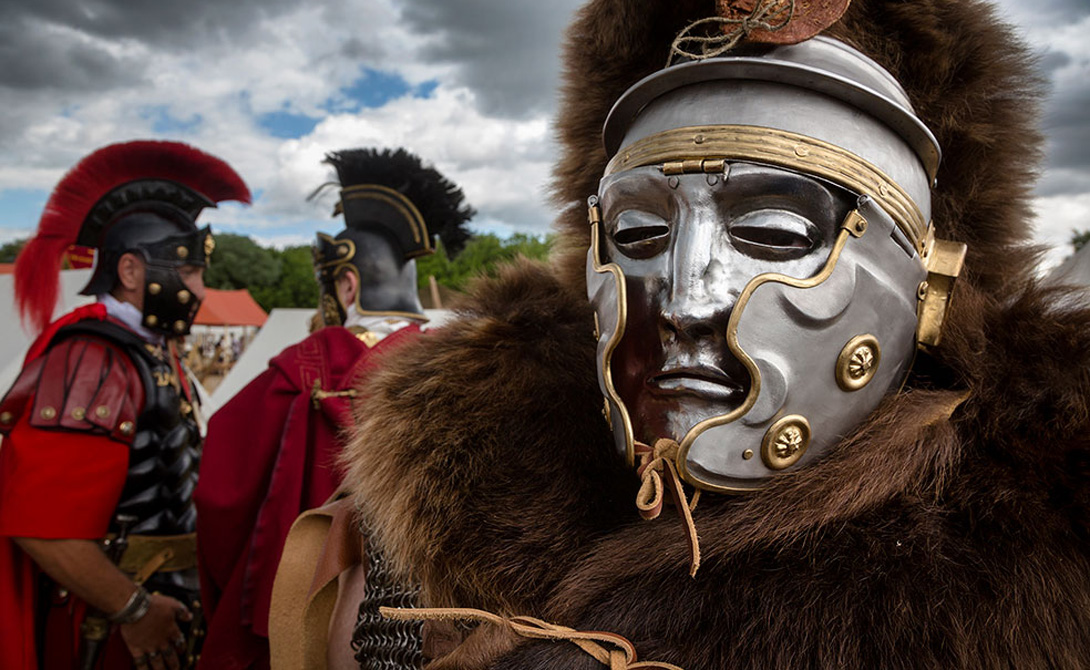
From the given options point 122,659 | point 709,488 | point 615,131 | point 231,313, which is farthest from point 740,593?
point 231,313

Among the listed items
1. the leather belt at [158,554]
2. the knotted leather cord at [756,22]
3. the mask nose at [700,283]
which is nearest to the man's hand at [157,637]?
the leather belt at [158,554]

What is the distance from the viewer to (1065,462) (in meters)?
1.09

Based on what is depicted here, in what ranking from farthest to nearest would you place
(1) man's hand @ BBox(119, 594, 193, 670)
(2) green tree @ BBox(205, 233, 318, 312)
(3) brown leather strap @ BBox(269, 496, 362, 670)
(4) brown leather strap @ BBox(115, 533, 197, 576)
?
1. (2) green tree @ BBox(205, 233, 318, 312)
2. (4) brown leather strap @ BBox(115, 533, 197, 576)
3. (1) man's hand @ BBox(119, 594, 193, 670)
4. (3) brown leather strap @ BBox(269, 496, 362, 670)

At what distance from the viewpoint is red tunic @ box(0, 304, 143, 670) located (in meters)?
2.70

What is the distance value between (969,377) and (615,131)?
2.75 ft

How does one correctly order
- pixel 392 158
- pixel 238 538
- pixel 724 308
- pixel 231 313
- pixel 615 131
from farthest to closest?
pixel 231 313
pixel 392 158
pixel 238 538
pixel 615 131
pixel 724 308

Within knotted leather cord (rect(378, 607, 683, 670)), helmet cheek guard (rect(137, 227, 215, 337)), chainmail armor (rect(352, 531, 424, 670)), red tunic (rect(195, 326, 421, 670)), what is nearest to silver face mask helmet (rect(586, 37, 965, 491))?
knotted leather cord (rect(378, 607, 683, 670))

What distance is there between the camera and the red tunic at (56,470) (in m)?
2.70

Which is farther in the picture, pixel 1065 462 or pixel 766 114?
pixel 766 114

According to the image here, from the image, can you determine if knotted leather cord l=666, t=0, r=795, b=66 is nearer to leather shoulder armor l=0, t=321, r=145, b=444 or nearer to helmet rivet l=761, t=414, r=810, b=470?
helmet rivet l=761, t=414, r=810, b=470

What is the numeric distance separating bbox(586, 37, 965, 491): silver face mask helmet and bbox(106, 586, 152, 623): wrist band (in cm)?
252

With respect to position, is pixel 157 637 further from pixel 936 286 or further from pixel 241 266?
pixel 241 266

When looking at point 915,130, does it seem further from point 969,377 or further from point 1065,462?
point 1065,462

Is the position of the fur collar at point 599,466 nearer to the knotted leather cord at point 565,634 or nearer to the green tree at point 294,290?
the knotted leather cord at point 565,634
